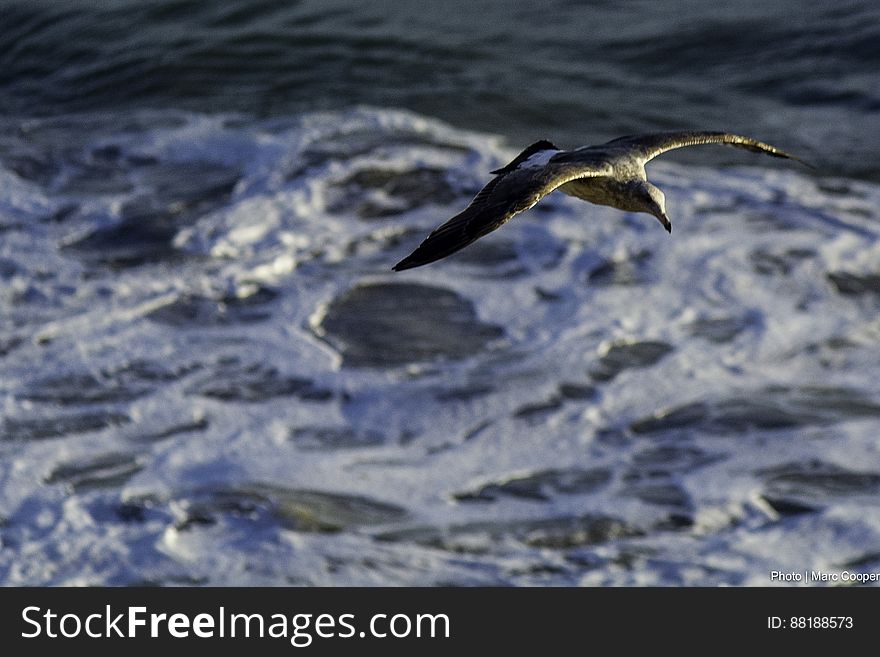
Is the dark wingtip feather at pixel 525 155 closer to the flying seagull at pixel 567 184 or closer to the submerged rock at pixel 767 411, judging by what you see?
the flying seagull at pixel 567 184

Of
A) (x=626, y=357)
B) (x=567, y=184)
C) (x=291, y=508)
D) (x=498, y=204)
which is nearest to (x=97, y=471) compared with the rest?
(x=291, y=508)

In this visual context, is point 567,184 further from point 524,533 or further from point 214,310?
point 214,310

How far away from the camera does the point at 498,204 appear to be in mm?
4594

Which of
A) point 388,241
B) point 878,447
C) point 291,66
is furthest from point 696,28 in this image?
point 878,447

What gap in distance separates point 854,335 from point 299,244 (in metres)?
4.25

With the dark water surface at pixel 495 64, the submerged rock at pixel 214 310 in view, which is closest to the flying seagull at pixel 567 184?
the submerged rock at pixel 214 310

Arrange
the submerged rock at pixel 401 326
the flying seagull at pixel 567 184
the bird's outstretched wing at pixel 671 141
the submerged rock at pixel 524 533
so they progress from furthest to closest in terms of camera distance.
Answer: the submerged rock at pixel 401 326 → the submerged rock at pixel 524 533 → the bird's outstretched wing at pixel 671 141 → the flying seagull at pixel 567 184

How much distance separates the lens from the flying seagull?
4.34 meters

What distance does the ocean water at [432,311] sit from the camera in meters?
7.16

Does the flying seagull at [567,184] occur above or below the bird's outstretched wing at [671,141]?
below

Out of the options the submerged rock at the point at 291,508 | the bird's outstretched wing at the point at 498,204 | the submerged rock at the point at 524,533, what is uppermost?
the bird's outstretched wing at the point at 498,204

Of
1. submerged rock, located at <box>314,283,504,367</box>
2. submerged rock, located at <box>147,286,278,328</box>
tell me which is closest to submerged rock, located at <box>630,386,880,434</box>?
submerged rock, located at <box>314,283,504,367</box>

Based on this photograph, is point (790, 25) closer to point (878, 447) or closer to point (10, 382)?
point (878, 447)

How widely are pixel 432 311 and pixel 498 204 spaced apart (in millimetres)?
4775
